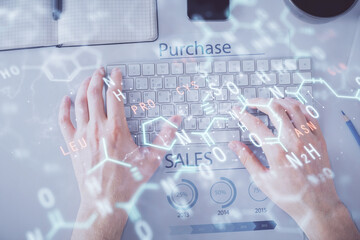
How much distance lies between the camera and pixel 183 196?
1019 millimetres

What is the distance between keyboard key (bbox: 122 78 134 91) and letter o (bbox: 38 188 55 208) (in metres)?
0.37

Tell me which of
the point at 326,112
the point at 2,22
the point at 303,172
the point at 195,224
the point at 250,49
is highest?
the point at 2,22

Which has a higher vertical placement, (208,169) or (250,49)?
(250,49)

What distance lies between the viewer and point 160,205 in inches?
40.1

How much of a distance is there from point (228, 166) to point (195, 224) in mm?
190

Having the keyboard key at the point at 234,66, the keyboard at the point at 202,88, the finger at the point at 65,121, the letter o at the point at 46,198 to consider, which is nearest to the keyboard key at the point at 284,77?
the keyboard at the point at 202,88

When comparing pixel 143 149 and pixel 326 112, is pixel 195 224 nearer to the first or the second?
pixel 143 149

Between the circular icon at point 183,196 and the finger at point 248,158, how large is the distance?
16 centimetres

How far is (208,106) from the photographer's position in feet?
3.32

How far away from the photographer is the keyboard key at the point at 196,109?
1.01 m

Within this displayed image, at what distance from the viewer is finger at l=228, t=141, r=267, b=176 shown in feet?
3.28

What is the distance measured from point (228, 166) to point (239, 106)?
0.17m

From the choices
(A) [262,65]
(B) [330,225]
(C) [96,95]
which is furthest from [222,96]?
(B) [330,225]

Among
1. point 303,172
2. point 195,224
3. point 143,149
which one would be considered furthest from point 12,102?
point 303,172
